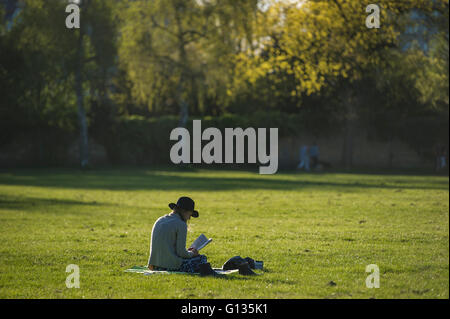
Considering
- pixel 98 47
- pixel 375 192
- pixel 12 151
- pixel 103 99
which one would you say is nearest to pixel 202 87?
pixel 98 47

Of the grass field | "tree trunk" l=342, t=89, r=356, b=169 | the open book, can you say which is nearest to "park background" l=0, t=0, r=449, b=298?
the grass field

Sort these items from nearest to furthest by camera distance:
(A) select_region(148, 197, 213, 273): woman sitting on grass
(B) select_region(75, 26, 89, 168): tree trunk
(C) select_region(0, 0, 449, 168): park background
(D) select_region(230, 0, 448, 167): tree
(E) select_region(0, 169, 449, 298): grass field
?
1. (E) select_region(0, 169, 449, 298): grass field
2. (A) select_region(148, 197, 213, 273): woman sitting on grass
3. (D) select_region(230, 0, 448, 167): tree
4. (C) select_region(0, 0, 449, 168): park background
5. (B) select_region(75, 26, 89, 168): tree trunk

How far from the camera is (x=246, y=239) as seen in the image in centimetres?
1325

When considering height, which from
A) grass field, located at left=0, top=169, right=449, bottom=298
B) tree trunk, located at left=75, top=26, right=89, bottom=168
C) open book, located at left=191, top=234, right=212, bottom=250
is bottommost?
grass field, located at left=0, top=169, right=449, bottom=298

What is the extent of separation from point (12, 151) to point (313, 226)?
1401 inches

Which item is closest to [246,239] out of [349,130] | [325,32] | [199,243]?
[199,243]

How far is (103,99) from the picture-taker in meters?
48.2

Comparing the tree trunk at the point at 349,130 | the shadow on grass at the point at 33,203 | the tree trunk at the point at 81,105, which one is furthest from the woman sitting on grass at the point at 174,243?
the tree trunk at the point at 349,130

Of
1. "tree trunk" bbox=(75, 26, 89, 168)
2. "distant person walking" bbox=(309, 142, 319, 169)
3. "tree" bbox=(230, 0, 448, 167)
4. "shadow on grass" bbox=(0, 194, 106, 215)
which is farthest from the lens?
"distant person walking" bbox=(309, 142, 319, 169)

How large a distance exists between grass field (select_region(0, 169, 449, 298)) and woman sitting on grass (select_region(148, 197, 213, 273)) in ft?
1.23

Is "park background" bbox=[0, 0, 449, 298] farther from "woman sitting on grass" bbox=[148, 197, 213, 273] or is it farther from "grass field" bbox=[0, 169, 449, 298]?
Answer: "woman sitting on grass" bbox=[148, 197, 213, 273]

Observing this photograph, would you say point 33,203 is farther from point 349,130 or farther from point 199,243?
point 349,130

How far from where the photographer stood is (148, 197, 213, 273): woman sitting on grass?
944 centimetres
